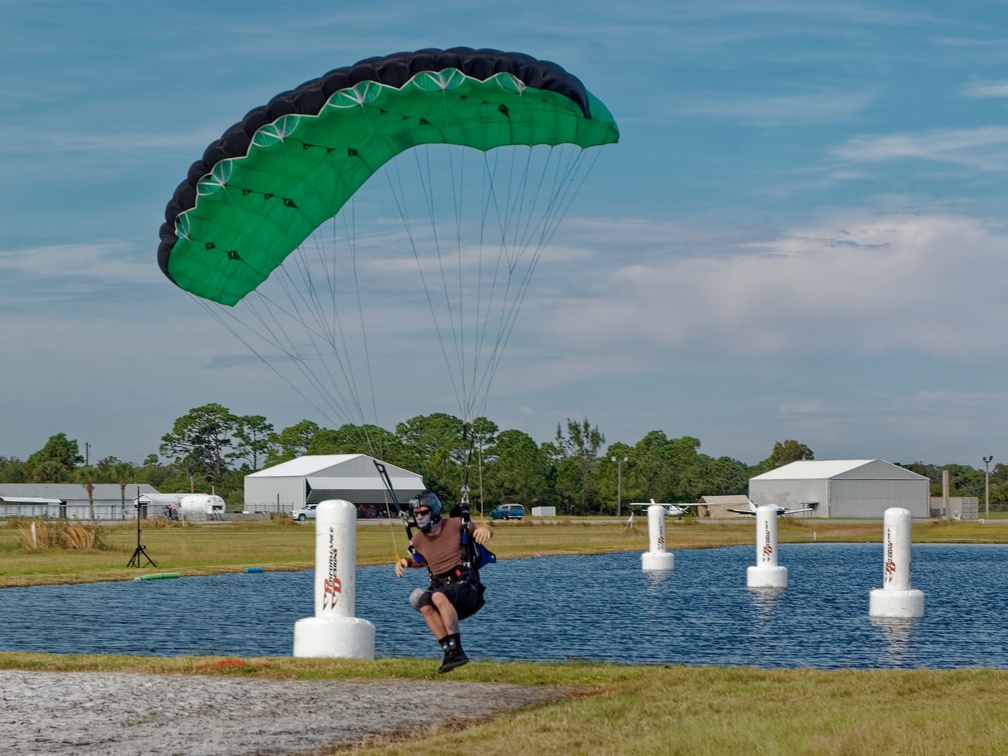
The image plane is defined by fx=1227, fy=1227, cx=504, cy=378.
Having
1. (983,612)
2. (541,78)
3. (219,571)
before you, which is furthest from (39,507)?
(541,78)

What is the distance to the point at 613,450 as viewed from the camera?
145250mm

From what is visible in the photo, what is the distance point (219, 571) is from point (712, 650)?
72.7ft

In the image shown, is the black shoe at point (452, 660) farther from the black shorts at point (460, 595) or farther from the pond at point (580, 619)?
the pond at point (580, 619)

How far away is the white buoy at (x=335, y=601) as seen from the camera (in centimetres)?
1795

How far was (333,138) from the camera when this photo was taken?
2047 cm

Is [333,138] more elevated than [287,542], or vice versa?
[333,138]

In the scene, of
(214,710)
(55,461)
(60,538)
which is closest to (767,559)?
(60,538)

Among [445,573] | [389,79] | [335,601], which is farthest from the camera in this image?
[389,79]

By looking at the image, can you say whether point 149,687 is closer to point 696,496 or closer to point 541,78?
point 541,78

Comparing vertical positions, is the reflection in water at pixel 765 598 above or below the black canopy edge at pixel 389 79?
below

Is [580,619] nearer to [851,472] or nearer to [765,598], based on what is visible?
[765,598]

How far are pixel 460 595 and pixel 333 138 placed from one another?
361 inches

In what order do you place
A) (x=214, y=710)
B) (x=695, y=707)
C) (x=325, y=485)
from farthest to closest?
(x=325, y=485), (x=695, y=707), (x=214, y=710)

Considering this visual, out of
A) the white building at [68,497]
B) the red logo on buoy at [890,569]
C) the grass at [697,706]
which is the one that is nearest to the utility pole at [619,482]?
the white building at [68,497]
